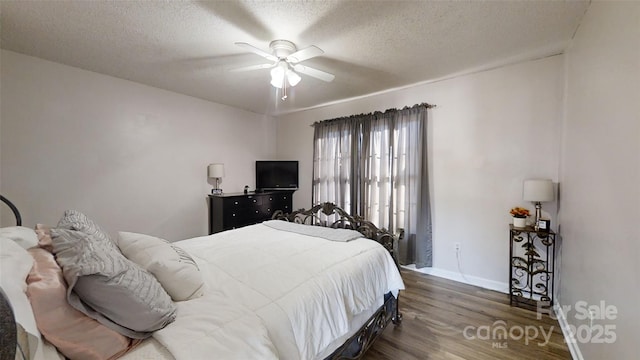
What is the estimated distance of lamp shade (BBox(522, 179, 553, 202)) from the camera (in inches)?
97.6

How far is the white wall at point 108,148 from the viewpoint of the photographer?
105 inches

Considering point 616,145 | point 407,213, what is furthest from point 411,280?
point 616,145

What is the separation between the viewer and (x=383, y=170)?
149 inches

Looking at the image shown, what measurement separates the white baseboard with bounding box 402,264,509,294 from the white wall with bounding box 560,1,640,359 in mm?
761

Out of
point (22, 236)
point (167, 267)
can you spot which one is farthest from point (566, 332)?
point (22, 236)

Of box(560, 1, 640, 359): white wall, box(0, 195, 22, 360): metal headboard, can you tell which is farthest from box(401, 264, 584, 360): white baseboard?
box(0, 195, 22, 360): metal headboard

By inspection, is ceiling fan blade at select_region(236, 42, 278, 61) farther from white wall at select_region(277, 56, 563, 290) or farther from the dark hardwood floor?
the dark hardwood floor

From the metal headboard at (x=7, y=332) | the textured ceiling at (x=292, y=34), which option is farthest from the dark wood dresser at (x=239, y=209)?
the metal headboard at (x=7, y=332)

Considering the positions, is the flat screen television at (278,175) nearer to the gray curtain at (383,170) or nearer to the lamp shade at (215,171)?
the gray curtain at (383,170)

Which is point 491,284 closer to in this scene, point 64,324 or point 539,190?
point 539,190

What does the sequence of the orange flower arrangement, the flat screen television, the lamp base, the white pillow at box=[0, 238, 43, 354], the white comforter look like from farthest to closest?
the flat screen television
the orange flower arrangement
the lamp base
the white comforter
the white pillow at box=[0, 238, 43, 354]

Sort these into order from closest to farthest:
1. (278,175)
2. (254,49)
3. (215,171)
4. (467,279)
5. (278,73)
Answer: (254,49) < (278,73) < (467,279) < (215,171) < (278,175)

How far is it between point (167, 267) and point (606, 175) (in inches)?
97.8

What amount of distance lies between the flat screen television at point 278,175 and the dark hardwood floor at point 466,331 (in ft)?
9.60
